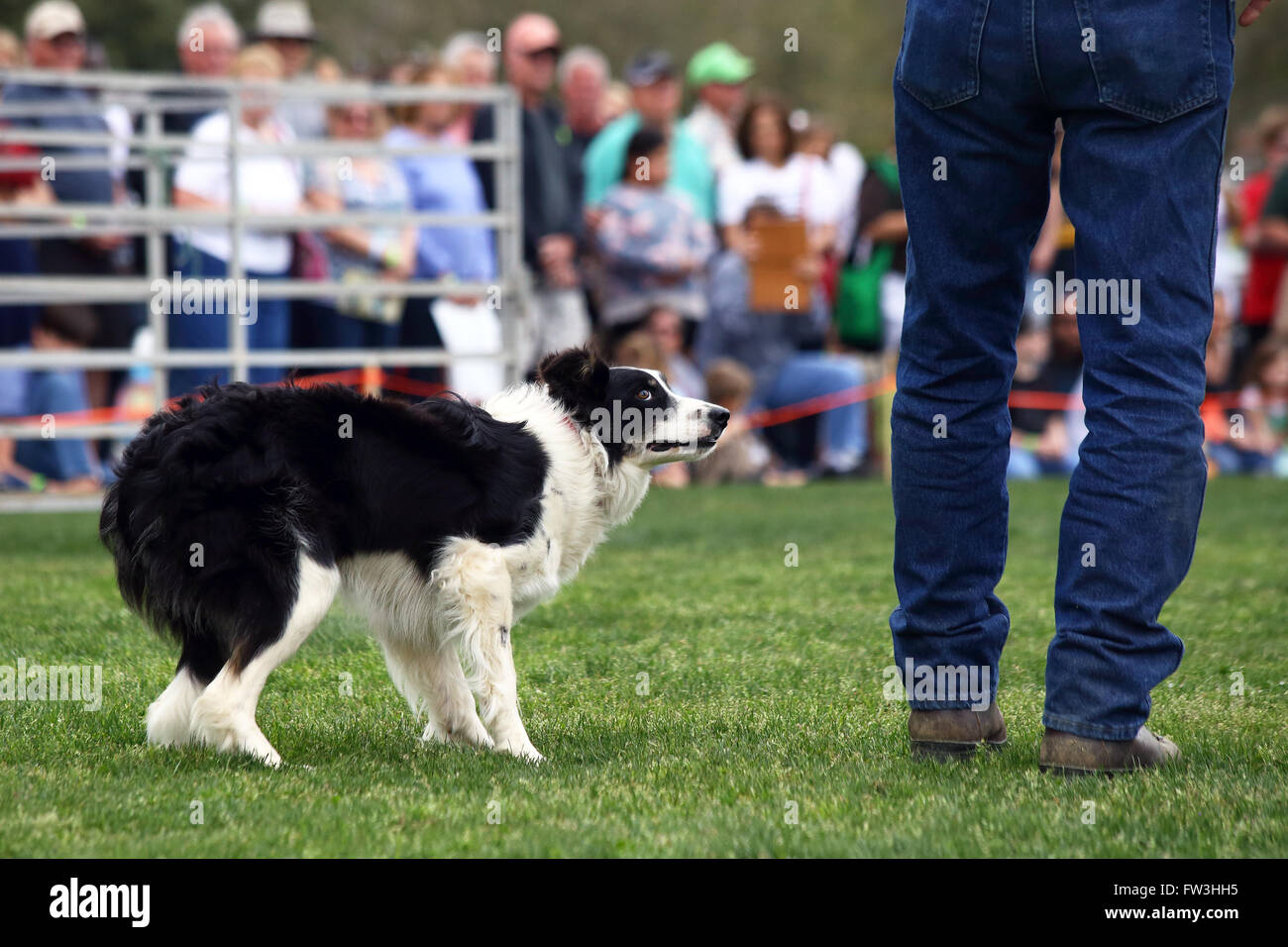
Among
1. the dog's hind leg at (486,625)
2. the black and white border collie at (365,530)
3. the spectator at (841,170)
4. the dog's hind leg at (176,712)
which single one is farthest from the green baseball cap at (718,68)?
the dog's hind leg at (176,712)

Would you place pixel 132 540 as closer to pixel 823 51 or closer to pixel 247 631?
pixel 247 631

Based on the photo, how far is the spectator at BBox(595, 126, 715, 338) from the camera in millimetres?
12328

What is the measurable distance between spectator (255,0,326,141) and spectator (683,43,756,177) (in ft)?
11.5

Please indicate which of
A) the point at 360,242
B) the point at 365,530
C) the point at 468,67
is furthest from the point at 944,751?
the point at 468,67

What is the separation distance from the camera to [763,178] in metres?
13.1

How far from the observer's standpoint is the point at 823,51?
97.4 ft

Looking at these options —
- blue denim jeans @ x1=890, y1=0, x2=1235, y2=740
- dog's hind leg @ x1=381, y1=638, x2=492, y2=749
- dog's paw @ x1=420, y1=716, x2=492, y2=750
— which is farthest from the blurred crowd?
blue denim jeans @ x1=890, y1=0, x2=1235, y2=740

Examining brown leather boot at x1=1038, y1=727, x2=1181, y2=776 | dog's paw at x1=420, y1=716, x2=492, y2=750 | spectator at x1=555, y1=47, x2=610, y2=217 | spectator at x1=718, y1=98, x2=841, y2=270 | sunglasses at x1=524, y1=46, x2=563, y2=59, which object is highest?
sunglasses at x1=524, y1=46, x2=563, y2=59

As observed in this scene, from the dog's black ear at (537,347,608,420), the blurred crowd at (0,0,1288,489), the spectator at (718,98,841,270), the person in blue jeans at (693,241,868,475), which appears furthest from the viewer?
the person in blue jeans at (693,241,868,475)

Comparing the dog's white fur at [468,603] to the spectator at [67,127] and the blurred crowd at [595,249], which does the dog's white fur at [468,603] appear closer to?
the blurred crowd at [595,249]

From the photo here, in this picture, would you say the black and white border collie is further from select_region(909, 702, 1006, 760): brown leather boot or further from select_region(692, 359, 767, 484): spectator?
select_region(692, 359, 767, 484): spectator

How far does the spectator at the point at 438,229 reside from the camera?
11.2 meters

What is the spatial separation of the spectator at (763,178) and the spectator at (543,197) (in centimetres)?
159
